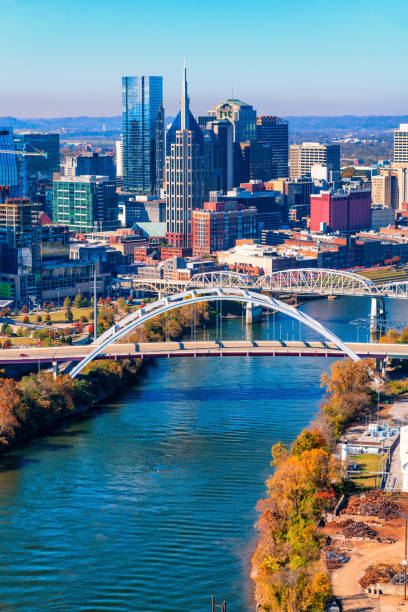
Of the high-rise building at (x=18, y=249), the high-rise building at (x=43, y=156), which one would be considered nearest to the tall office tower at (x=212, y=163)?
the high-rise building at (x=43, y=156)

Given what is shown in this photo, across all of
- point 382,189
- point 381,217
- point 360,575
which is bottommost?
point 360,575

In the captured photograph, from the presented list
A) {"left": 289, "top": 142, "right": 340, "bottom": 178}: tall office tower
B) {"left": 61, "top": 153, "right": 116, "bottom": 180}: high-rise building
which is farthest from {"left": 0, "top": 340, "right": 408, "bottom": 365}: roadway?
{"left": 289, "top": 142, "right": 340, "bottom": 178}: tall office tower

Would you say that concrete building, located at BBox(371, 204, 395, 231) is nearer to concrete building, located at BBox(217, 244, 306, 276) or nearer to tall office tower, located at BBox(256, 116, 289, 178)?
tall office tower, located at BBox(256, 116, 289, 178)

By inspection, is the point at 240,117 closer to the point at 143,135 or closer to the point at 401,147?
the point at 143,135

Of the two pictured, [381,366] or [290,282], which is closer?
[381,366]

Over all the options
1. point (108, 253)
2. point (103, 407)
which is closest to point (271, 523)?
point (103, 407)

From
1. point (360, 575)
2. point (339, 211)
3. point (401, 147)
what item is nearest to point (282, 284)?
point (339, 211)
